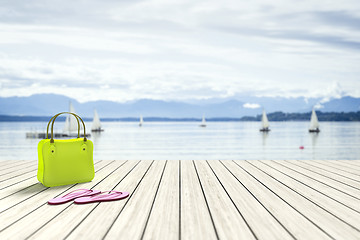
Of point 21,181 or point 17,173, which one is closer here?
point 21,181

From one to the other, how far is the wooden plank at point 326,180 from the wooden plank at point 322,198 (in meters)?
0.11

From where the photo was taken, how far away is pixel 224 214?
2480mm

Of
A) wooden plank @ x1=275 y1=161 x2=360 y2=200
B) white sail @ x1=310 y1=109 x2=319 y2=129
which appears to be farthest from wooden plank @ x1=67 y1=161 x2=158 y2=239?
white sail @ x1=310 y1=109 x2=319 y2=129

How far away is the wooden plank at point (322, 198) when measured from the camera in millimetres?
2443

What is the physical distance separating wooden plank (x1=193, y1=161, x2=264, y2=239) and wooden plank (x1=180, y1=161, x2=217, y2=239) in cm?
5

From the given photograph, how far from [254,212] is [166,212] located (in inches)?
25.4

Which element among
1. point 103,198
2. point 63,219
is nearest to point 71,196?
point 103,198

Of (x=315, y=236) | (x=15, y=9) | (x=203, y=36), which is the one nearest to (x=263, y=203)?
(x=315, y=236)

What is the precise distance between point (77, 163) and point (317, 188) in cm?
247

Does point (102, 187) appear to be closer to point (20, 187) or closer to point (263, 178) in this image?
point (20, 187)

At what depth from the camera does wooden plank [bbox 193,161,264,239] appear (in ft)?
6.84

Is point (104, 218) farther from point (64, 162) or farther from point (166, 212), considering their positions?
point (64, 162)

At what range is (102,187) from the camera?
3.47m

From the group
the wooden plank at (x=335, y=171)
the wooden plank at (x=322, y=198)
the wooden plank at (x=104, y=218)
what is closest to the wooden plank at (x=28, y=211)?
the wooden plank at (x=104, y=218)
